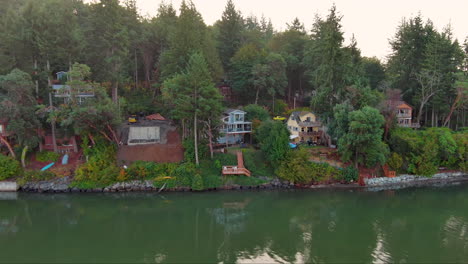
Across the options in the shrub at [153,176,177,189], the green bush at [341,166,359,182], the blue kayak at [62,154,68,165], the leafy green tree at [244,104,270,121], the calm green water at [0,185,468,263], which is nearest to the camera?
the calm green water at [0,185,468,263]

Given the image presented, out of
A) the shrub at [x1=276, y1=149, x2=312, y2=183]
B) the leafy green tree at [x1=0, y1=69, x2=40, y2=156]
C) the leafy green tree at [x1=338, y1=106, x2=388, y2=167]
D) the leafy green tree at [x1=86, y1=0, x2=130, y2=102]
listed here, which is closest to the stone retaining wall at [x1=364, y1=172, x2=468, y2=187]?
the leafy green tree at [x1=338, y1=106, x2=388, y2=167]

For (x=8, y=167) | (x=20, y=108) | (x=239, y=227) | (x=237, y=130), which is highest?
(x=20, y=108)

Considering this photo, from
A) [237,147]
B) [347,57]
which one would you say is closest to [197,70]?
[237,147]

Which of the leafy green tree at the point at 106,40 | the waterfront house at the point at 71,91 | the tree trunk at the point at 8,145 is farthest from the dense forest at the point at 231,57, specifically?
the tree trunk at the point at 8,145

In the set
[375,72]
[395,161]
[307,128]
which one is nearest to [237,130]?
[307,128]

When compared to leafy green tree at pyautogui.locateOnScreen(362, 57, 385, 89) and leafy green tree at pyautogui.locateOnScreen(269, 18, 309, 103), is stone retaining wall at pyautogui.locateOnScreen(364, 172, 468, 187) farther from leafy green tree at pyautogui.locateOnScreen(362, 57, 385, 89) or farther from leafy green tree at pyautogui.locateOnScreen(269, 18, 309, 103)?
leafy green tree at pyautogui.locateOnScreen(269, 18, 309, 103)

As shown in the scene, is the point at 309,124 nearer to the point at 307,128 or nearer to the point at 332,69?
the point at 307,128
